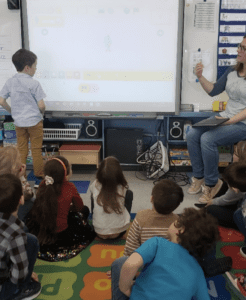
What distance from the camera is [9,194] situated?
131 centimetres

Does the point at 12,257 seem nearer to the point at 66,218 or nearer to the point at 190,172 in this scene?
the point at 66,218

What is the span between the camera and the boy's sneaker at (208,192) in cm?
271

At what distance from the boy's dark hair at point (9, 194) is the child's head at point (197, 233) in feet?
2.21

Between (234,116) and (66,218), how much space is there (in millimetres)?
1590

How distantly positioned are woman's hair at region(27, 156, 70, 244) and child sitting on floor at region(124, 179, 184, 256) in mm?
528

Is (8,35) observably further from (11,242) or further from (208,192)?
(11,242)

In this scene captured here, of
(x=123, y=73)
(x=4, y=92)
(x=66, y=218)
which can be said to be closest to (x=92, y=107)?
(x=123, y=73)

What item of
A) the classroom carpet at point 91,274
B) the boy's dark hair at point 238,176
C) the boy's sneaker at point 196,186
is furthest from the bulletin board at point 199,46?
the classroom carpet at point 91,274

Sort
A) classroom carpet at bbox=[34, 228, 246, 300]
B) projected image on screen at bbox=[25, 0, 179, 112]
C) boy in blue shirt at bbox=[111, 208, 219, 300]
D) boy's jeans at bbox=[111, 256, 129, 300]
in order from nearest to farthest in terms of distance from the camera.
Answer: boy in blue shirt at bbox=[111, 208, 219, 300]
boy's jeans at bbox=[111, 256, 129, 300]
classroom carpet at bbox=[34, 228, 246, 300]
projected image on screen at bbox=[25, 0, 179, 112]

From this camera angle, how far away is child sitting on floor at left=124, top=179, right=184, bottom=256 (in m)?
1.48

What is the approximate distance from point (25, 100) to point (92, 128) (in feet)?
2.51

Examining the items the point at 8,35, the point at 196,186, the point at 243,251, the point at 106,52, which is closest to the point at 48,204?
the point at 243,251

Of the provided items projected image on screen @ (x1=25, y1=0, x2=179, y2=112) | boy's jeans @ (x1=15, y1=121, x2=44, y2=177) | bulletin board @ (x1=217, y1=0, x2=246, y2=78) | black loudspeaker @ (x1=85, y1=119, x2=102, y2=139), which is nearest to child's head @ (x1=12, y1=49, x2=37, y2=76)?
projected image on screen @ (x1=25, y1=0, x2=179, y2=112)

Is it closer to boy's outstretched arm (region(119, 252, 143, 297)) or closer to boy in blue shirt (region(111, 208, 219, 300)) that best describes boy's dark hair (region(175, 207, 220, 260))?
boy in blue shirt (region(111, 208, 219, 300))
